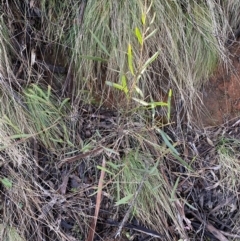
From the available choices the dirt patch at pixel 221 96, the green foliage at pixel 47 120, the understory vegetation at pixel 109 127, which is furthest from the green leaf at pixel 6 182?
the dirt patch at pixel 221 96

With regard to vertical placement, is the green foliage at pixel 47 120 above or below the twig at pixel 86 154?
above

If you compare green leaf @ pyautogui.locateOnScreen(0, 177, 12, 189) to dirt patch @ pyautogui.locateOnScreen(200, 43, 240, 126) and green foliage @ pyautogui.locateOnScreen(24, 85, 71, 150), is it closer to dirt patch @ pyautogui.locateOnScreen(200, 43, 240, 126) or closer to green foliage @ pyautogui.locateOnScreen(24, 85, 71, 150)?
green foliage @ pyautogui.locateOnScreen(24, 85, 71, 150)

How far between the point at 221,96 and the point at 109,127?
15.6 inches

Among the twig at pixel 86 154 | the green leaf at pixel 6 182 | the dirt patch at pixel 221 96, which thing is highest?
the dirt patch at pixel 221 96

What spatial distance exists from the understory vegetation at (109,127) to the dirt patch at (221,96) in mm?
37

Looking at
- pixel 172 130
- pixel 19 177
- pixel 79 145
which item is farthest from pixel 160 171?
pixel 19 177

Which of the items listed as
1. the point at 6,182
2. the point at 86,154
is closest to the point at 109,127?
the point at 86,154

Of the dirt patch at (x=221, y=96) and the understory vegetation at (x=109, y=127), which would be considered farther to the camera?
the dirt patch at (x=221, y=96)

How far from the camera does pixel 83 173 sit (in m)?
1.17

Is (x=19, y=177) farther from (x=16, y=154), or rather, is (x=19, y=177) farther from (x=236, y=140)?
(x=236, y=140)

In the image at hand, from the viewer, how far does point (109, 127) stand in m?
1.19

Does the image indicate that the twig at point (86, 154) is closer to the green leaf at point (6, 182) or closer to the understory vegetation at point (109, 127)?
the understory vegetation at point (109, 127)

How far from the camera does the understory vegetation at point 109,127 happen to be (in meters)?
1.14

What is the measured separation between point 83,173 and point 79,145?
9 centimetres
